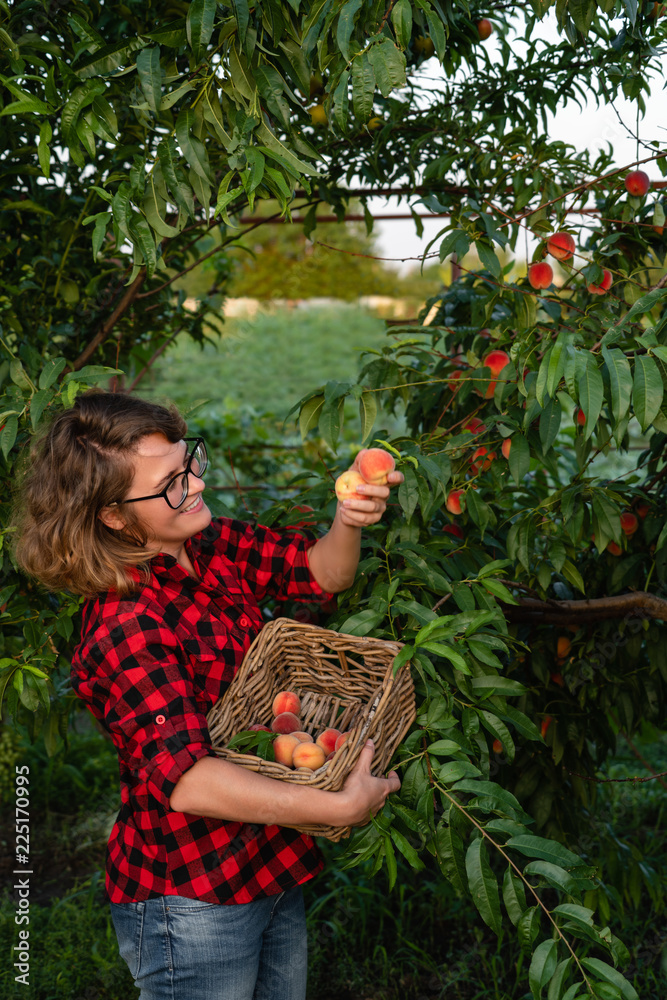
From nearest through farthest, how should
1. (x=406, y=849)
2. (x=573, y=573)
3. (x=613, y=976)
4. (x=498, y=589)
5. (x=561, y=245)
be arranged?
(x=613, y=976), (x=406, y=849), (x=498, y=589), (x=573, y=573), (x=561, y=245)

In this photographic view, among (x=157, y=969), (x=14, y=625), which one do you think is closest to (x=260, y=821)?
(x=157, y=969)

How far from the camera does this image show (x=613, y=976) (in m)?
1.06

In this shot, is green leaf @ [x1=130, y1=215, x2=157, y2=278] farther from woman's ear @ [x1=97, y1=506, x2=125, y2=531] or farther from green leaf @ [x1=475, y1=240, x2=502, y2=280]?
green leaf @ [x1=475, y1=240, x2=502, y2=280]

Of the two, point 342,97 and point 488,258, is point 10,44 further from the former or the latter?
point 488,258

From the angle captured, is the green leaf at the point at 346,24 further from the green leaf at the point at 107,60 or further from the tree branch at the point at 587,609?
the tree branch at the point at 587,609

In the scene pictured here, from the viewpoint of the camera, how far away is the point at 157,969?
126cm

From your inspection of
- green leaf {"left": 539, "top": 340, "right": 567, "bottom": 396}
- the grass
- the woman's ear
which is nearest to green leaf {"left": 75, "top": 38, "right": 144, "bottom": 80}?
the woman's ear

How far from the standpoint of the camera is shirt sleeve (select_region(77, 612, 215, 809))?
3.67 feet

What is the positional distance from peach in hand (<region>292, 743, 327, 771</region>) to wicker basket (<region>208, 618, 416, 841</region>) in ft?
0.16

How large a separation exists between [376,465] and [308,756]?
48cm

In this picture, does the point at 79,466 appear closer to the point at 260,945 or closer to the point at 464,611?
the point at 464,611

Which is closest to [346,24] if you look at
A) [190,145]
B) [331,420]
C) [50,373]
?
[190,145]

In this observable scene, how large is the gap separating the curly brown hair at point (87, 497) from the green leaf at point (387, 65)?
62 centimetres

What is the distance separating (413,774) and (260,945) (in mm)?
427
